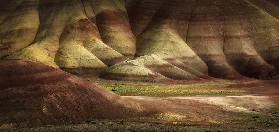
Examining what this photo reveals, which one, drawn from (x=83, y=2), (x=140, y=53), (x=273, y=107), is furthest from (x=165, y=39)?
(x=273, y=107)

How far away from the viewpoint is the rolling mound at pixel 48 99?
40.6 meters

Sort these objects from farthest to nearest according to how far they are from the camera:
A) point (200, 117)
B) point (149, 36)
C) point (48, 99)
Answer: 1. point (149, 36)
2. point (200, 117)
3. point (48, 99)

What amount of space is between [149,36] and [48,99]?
256ft

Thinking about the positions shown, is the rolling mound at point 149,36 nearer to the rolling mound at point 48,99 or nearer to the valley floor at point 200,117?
the valley floor at point 200,117

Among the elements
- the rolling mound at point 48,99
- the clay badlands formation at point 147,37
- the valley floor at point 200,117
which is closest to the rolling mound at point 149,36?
the clay badlands formation at point 147,37

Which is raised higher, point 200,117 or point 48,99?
point 48,99

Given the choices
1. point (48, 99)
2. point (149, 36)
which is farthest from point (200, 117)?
point (149, 36)

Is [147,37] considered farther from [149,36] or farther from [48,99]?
[48,99]

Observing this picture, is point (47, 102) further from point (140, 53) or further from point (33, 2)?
point (33, 2)

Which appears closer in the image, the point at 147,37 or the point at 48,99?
the point at 48,99

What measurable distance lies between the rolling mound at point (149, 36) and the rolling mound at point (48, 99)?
184 ft

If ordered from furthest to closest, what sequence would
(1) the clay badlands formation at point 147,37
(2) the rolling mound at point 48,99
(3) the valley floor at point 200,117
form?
(1) the clay badlands formation at point 147,37 → (2) the rolling mound at point 48,99 → (3) the valley floor at point 200,117

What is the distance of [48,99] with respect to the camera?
42344 mm

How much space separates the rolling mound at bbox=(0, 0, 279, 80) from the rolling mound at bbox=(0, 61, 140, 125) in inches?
2209
